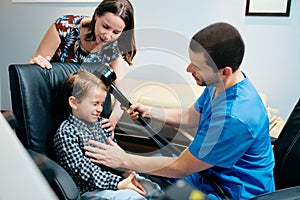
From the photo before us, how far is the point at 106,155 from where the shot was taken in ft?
3.68

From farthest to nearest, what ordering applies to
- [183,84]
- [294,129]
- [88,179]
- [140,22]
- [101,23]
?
[140,22] < [183,84] < [101,23] < [294,129] < [88,179]

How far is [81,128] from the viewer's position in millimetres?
1139

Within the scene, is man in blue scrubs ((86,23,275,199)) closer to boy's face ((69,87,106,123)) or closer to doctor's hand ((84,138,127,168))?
doctor's hand ((84,138,127,168))

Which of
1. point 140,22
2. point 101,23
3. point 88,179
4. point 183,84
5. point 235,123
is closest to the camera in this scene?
point 235,123

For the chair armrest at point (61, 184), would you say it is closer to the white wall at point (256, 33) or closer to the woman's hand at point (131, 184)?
the woman's hand at point (131, 184)

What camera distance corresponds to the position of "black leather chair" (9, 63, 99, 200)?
3.63ft

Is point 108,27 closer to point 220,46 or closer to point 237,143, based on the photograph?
point 220,46

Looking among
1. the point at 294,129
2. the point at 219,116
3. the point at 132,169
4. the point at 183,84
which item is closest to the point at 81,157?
the point at 132,169

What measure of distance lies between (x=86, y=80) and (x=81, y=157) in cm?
30

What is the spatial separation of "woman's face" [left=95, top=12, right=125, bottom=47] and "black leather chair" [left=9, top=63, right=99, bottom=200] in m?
0.25

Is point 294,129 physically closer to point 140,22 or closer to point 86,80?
point 86,80

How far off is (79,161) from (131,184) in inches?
8.3

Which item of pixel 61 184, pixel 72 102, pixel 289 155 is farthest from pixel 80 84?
pixel 289 155

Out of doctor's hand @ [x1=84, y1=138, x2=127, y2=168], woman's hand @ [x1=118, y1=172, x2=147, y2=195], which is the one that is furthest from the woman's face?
woman's hand @ [x1=118, y1=172, x2=147, y2=195]
